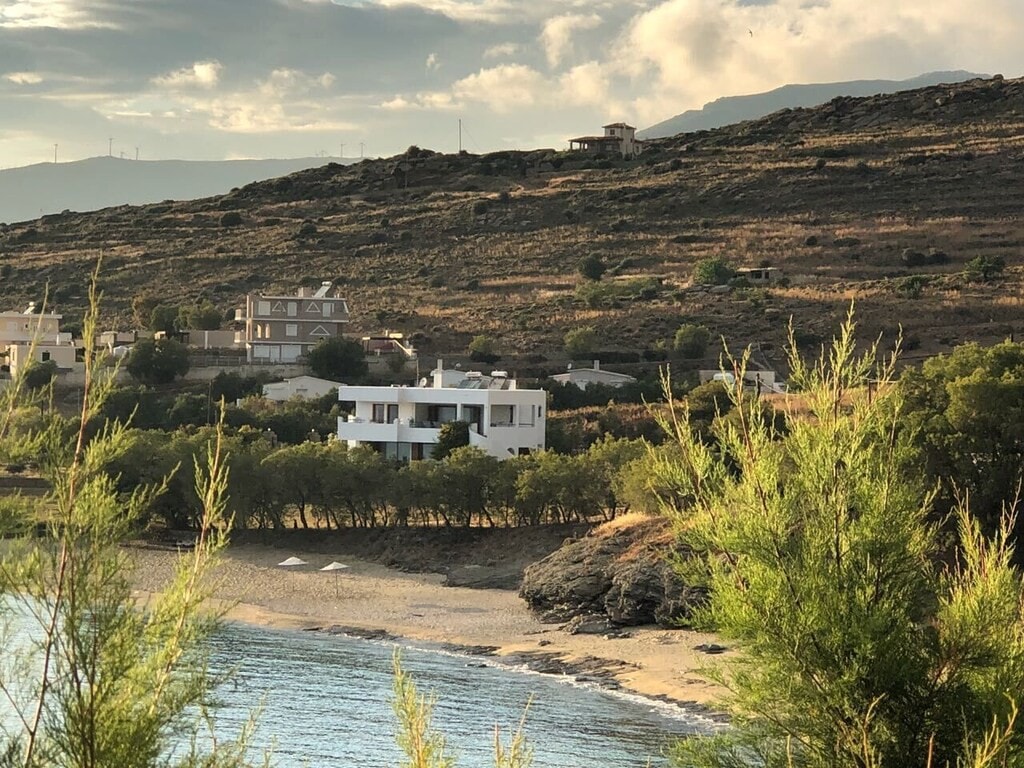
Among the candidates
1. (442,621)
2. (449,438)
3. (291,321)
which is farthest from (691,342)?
(442,621)

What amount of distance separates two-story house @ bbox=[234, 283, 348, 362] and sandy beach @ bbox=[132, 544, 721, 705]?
97.3 feet

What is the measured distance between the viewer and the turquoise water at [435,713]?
27.4 meters

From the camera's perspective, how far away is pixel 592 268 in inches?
3656

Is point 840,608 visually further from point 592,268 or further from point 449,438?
point 592,268

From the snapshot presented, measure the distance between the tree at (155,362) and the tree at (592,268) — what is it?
2907 cm

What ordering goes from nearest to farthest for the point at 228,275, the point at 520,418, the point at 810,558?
the point at 810,558 < the point at 520,418 < the point at 228,275

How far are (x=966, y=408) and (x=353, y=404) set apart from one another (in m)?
34.3

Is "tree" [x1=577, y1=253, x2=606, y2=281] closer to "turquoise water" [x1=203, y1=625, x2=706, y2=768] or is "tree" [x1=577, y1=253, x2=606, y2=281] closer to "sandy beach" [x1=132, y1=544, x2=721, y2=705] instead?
"sandy beach" [x1=132, y1=544, x2=721, y2=705]

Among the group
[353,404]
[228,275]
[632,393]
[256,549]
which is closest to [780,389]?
[632,393]

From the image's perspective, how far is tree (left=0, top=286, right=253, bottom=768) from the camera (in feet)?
25.7

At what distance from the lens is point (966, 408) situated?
3731cm

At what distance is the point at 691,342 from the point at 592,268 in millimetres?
21122

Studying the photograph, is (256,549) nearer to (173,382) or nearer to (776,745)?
(173,382)

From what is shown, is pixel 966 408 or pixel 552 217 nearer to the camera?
pixel 966 408
